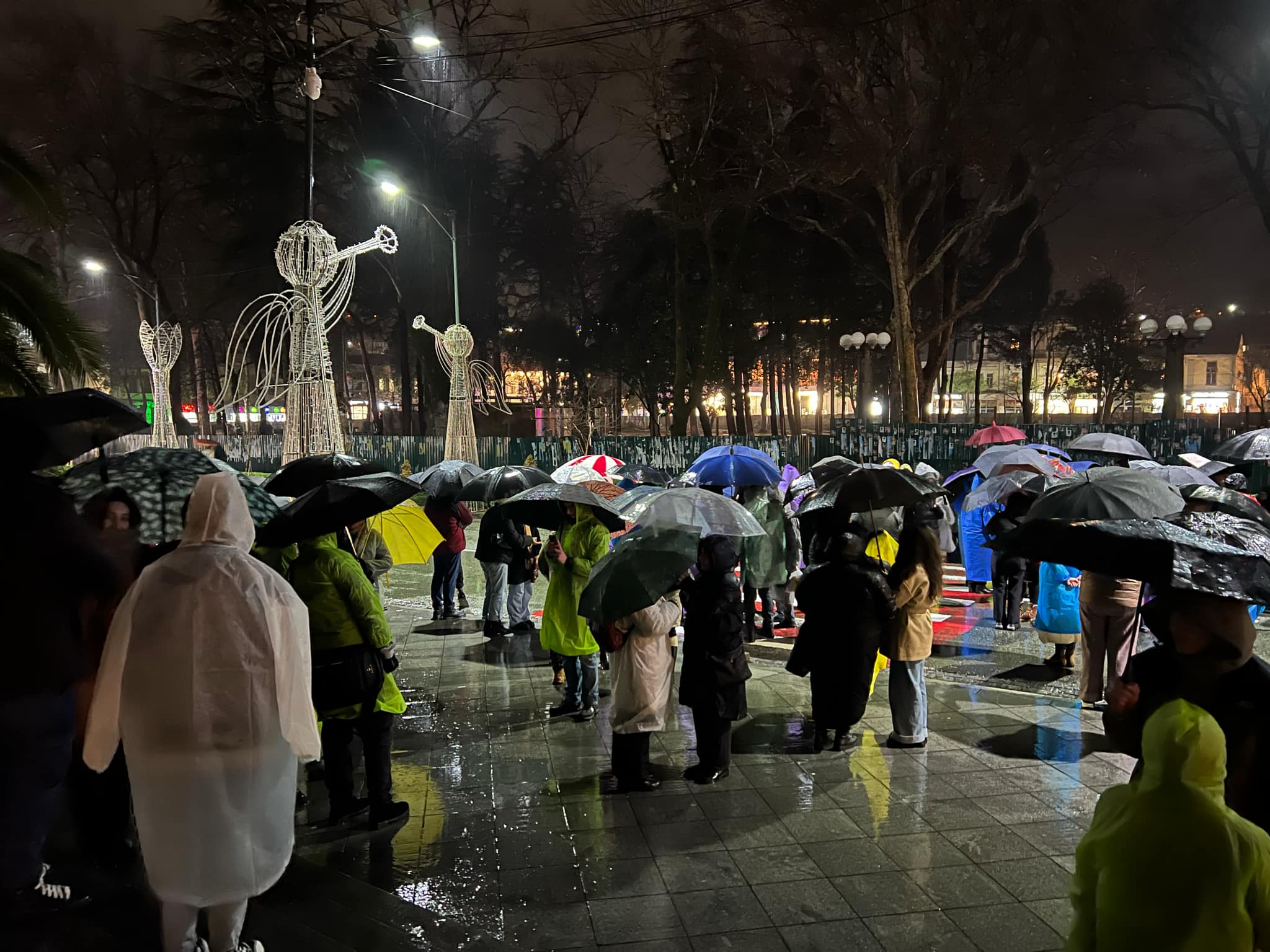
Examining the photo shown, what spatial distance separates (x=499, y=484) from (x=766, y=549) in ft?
9.12

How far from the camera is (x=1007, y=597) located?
955cm

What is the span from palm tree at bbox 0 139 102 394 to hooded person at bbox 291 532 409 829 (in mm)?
2093

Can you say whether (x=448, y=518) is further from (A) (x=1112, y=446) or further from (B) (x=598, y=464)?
(A) (x=1112, y=446)

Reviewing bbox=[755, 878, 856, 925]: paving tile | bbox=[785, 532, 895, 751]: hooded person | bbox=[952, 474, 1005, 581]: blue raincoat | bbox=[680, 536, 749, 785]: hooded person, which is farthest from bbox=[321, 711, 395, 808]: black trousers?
bbox=[952, 474, 1005, 581]: blue raincoat

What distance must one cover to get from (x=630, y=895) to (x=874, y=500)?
301 centimetres

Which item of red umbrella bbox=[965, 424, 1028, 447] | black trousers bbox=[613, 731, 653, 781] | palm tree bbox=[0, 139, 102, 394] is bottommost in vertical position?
black trousers bbox=[613, 731, 653, 781]

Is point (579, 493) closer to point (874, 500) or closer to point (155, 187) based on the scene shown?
point (874, 500)

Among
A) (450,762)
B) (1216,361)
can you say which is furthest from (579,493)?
(1216,361)

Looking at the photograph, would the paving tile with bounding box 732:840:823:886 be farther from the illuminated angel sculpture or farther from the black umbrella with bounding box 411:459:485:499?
the illuminated angel sculpture

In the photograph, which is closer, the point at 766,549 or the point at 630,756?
the point at 630,756

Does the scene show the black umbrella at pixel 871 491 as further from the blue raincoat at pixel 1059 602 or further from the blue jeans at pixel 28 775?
the blue jeans at pixel 28 775

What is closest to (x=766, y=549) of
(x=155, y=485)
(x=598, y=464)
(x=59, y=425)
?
(x=598, y=464)

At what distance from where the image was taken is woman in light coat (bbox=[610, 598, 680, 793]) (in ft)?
17.4

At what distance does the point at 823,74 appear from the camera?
21.2 meters
